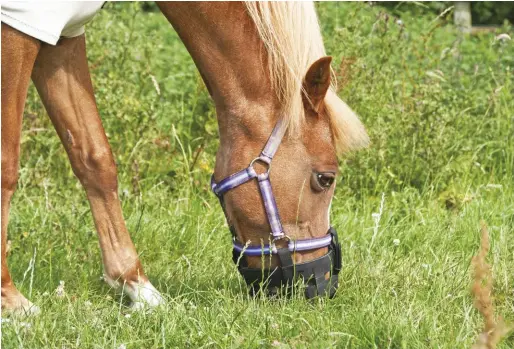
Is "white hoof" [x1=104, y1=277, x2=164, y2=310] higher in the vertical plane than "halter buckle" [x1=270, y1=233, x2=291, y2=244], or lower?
lower

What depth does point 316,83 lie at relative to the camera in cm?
315

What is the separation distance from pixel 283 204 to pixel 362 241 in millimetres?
979

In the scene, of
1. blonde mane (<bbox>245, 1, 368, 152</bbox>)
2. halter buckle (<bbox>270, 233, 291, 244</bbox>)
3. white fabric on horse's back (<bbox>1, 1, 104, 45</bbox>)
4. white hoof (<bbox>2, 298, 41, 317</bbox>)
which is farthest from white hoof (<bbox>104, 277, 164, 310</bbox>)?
white fabric on horse's back (<bbox>1, 1, 104, 45</bbox>)

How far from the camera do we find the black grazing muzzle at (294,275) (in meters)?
3.28

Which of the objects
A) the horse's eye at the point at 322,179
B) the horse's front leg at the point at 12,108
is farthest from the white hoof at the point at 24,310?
the horse's eye at the point at 322,179

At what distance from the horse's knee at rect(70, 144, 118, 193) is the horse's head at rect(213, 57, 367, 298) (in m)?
0.59

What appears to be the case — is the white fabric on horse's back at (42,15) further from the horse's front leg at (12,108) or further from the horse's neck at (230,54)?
the horse's neck at (230,54)

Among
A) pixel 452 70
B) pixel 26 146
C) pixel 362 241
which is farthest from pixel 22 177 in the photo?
pixel 452 70

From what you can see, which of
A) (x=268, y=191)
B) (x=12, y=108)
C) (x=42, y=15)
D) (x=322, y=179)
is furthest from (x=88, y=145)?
(x=322, y=179)

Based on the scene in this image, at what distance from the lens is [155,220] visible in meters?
4.31

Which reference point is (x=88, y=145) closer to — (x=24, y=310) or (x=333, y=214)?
(x=24, y=310)

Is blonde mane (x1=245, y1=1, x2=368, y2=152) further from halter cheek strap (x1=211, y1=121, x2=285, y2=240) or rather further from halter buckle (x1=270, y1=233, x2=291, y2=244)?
halter buckle (x1=270, y1=233, x2=291, y2=244)

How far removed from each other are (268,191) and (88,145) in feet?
2.80

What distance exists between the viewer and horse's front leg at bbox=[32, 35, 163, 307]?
355 cm
